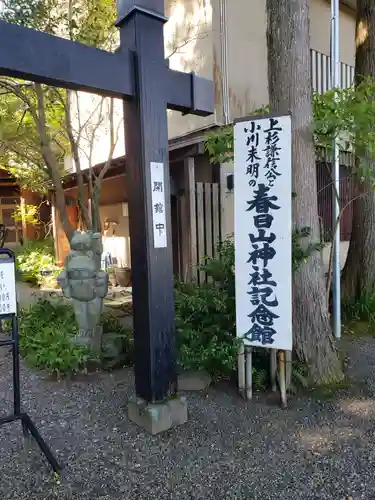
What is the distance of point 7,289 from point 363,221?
18.3 ft

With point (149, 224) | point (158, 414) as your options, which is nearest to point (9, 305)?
point (149, 224)

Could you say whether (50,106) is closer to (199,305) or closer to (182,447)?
(199,305)

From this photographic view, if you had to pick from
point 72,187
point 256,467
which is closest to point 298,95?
point 256,467

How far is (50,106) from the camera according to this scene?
24.3 feet

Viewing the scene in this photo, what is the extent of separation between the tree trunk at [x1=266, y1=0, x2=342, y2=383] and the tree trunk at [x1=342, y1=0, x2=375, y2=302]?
267cm

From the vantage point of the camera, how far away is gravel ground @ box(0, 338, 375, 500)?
2.70m

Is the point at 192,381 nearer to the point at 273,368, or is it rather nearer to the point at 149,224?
the point at 273,368

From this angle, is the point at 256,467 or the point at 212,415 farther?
the point at 212,415

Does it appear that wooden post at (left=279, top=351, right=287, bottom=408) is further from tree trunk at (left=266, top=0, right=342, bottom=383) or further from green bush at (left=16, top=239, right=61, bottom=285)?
green bush at (left=16, top=239, right=61, bottom=285)

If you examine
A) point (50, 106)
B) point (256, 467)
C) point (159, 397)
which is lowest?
point (256, 467)

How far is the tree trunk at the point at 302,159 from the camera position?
4094mm

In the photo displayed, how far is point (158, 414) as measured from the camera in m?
3.33

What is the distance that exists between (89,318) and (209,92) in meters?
2.93

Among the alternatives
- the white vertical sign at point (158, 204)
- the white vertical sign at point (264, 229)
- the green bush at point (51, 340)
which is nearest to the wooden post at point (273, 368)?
the white vertical sign at point (264, 229)
